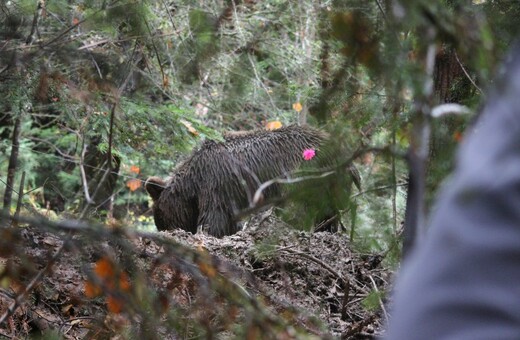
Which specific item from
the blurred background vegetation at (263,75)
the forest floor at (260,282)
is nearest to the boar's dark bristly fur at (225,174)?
the blurred background vegetation at (263,75)

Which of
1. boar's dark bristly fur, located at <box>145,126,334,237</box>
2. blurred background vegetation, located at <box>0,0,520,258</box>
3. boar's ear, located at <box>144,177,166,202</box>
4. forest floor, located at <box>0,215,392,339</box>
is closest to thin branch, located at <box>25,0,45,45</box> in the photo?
blurred background vegetation, located at <box>0,0,520,258</box>

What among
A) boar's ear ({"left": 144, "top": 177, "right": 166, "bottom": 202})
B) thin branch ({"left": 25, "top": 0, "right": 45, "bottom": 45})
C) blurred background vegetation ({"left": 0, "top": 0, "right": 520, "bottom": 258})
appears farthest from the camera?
boar's ear ({"left": 144, "top": 177, "right": 166, "bottom": 202})

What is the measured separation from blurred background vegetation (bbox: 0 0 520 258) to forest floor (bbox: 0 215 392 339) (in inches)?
14.1

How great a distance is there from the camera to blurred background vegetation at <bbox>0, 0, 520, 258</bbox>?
6.87ft

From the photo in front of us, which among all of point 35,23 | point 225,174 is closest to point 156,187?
point 225,174

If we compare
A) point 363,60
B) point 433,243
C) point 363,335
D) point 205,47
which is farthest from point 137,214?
point 433,243

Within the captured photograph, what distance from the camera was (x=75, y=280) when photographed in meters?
5.09

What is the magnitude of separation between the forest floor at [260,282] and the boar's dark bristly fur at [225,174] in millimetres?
3810

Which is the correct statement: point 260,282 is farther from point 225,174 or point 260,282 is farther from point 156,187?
point 156,187

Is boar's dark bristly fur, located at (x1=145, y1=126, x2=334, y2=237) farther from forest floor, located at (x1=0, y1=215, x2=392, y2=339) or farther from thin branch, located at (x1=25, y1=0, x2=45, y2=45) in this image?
thin branch, located at (x1=25, y1=0, x2=45, y2=45)

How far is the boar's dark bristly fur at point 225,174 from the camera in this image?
10.7m

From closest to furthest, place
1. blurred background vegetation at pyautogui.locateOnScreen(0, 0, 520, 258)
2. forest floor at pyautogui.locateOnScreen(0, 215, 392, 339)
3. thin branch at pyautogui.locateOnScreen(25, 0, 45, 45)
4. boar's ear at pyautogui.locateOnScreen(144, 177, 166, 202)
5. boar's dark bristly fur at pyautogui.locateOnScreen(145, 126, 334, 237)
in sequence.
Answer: blurred background vegetation at pyautogui.locateOnScreen(0, 0, 520, 258) → forest floor at pyautogui.locateOnScreen(0, 215, 392, 339) → thin branch at pyautogui.locateOnScreen(25, 0, 45, 45) → boar's dark bristly fur at pyautogui.locateOnScreen(145, 126, 334, 237) → boar's ear at pyautogui.locateOnScreen(144, 177, 166, 202)

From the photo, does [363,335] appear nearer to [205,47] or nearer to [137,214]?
[205,47]

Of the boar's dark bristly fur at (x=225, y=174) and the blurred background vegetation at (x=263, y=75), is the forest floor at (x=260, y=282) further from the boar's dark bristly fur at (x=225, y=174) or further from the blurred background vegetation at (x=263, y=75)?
the boar's dark bristly fur at (x=225, y=174)
